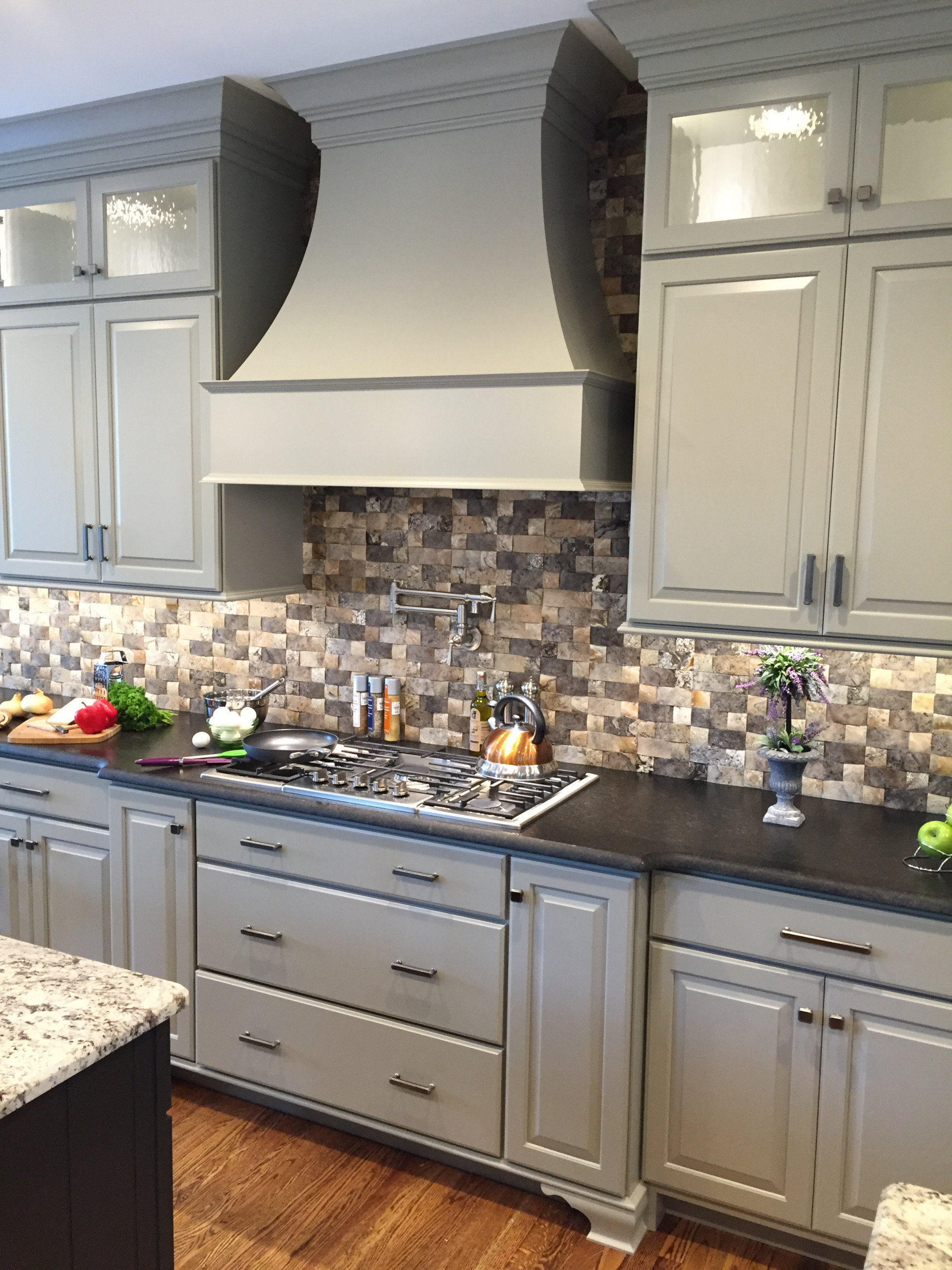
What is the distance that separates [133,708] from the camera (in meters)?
3.35

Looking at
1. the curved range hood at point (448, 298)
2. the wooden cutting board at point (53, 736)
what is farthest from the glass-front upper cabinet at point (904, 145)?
the wooden cutting board at point (53, 736)

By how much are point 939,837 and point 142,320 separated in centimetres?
254

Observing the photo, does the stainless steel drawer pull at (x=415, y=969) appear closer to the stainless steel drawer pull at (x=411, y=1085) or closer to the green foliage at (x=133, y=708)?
the stainless steel drawer pull at (x=411, y=1085)

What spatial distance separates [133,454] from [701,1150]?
2427 mm

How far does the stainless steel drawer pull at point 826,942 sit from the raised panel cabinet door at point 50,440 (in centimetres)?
229

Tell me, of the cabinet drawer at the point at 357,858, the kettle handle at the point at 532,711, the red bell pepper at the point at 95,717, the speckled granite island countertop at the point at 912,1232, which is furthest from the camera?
the red bell pepper at the point at 95,717

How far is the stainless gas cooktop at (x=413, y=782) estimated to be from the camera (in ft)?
8.29

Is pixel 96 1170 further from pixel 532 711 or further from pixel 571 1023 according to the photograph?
pixel 532 711

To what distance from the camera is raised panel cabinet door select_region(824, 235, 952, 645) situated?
2195 mm

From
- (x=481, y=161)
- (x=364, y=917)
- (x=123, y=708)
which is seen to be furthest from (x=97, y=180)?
(x=364, y=917)

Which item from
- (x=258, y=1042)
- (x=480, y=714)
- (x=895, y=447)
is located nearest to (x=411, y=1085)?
(x=258, y=1042)

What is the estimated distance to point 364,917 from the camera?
2598 millimetres

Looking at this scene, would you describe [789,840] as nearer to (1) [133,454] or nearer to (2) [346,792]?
(2) [346,792]

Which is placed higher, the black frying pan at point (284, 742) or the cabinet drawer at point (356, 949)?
the black frying pan at point (284, 742)
